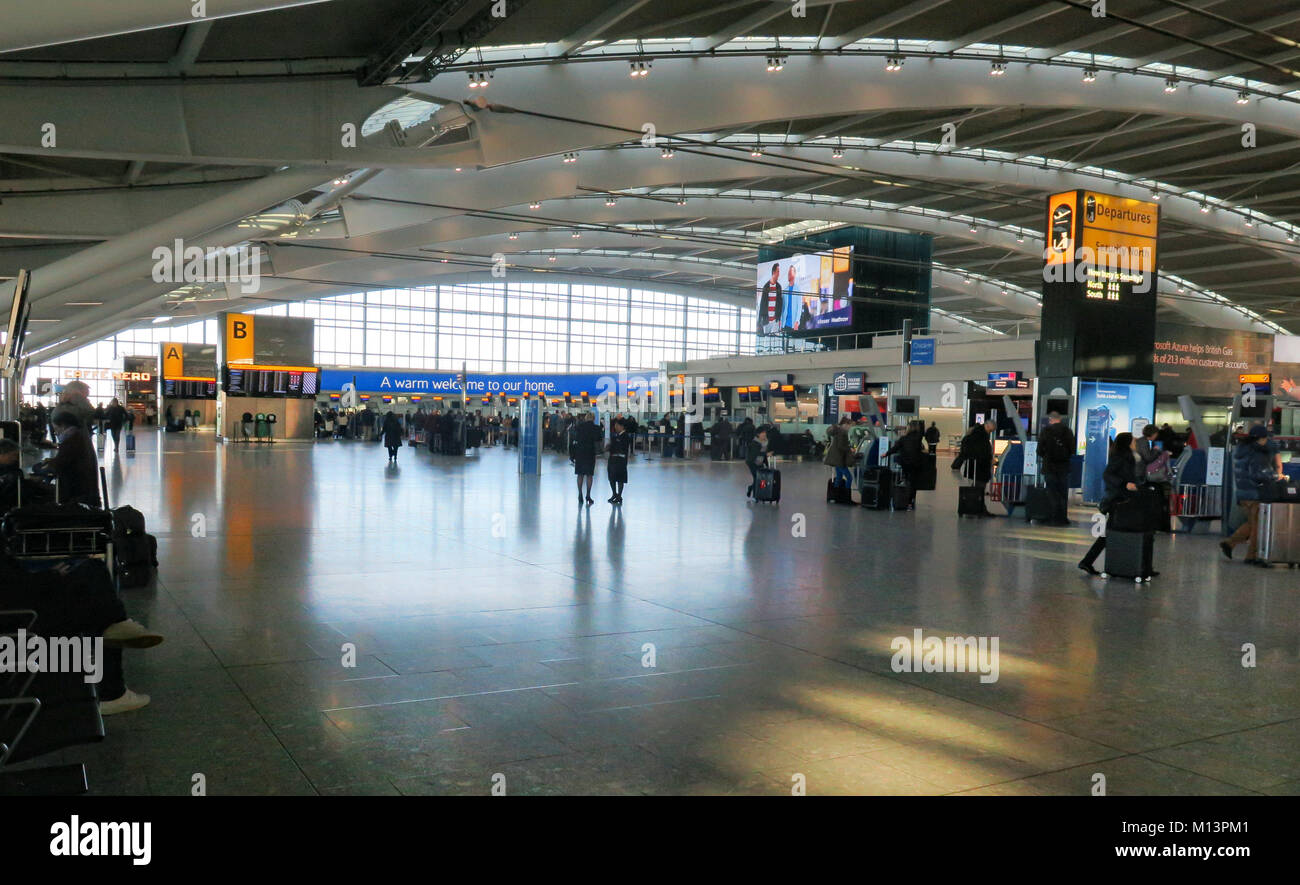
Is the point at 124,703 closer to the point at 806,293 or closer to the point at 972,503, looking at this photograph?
the point at 972,503

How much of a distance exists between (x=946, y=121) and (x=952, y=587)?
18448 mm

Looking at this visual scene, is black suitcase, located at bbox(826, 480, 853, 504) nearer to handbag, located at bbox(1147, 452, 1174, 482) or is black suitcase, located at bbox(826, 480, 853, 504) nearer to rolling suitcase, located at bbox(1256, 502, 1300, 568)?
handbag, located at bbox(1147, 452, 1174, 482)

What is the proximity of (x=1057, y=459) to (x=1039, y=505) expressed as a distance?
0.95 metres

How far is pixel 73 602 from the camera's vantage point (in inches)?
165

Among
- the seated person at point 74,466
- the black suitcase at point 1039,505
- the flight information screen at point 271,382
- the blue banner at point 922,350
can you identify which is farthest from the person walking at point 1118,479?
the flight information screen at point 271,382

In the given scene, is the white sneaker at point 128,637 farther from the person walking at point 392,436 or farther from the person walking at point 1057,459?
the person walking at point 392,436

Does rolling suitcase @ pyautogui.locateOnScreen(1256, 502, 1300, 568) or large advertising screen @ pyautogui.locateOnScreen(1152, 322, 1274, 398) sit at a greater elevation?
large advertising screen @ pyautogui.locateOnScreen(1152, 322, 1274, 398)

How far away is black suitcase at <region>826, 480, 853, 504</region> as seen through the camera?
57.5ft

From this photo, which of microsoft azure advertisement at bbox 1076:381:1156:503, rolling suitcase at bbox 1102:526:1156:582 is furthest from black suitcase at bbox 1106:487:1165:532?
microsoft azure advertisement at bbox 1076:381:1156:503

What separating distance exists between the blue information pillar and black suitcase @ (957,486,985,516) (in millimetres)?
→ 10489

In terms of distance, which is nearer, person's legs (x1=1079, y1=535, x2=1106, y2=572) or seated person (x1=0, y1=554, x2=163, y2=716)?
seated person (x1=0, y1=554, x2=163, y2=716)

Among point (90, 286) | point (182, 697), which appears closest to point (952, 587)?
point (182, 697)

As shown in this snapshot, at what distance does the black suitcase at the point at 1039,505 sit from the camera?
14.8 m

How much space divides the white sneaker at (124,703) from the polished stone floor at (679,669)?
0.07m
